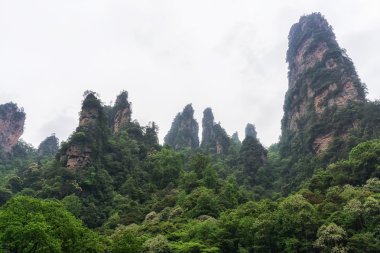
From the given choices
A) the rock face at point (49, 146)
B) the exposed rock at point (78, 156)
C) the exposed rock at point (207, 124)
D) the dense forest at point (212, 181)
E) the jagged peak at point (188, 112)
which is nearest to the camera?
the dense forest at point (212, 181)

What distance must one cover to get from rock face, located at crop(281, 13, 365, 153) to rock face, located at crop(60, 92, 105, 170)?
46486mm

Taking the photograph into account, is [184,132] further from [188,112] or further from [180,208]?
[180,208]

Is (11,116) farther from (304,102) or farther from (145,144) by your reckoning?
(304,102)

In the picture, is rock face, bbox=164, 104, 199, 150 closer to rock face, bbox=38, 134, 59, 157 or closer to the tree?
rock face, bbox=38, 134, 59, 157

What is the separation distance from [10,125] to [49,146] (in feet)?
46.0

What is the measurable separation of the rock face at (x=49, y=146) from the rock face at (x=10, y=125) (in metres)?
8.15

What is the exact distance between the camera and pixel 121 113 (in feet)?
380

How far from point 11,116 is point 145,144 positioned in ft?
171

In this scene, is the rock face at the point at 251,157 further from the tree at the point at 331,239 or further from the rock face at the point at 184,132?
the tree at the point at 331,239

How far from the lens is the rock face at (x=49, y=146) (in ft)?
434

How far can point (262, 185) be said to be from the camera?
92375 mm

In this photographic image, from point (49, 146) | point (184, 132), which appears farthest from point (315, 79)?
point (49, 146)

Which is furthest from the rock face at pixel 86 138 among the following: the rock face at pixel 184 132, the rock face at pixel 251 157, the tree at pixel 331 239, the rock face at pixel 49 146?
the rock face at pixel 184 132

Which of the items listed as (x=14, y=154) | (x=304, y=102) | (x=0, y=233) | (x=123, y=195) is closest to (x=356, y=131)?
(x=304, y=102)
